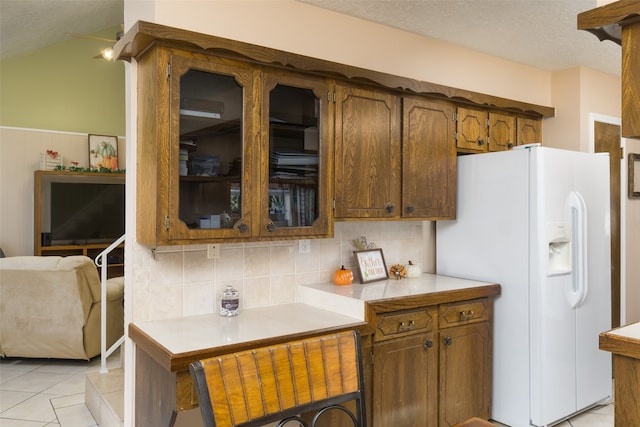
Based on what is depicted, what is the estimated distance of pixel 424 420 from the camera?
2.75 meters

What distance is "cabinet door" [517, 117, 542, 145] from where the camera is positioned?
3.81 meters

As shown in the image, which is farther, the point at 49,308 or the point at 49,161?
the point at 49,161

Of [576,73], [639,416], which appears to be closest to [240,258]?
[639,416]

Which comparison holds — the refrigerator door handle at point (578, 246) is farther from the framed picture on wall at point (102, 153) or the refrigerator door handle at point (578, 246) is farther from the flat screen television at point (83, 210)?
the framed picture on wall at point (102, 153)

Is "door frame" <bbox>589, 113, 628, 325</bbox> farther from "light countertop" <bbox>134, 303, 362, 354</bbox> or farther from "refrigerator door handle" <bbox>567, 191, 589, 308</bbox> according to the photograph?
"light countertop" <bbox>134, 303, 362, 354</bbox>

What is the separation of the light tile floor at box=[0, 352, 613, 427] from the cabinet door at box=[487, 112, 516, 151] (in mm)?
1922

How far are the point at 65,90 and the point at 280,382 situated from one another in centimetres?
690

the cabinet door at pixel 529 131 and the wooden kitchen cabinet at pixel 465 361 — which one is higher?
the cabinet door at pixel 529 131

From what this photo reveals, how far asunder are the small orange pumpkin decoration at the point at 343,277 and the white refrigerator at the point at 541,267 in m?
0.92

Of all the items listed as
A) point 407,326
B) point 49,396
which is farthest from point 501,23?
point 49,396

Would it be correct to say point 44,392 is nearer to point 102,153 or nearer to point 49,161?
point 49,161

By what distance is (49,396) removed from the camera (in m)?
3.55

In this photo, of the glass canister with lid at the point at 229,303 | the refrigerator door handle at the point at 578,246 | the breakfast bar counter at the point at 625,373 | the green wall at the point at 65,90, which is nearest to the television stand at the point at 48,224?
the green wall at the point at 65,90

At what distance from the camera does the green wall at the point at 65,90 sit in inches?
258
